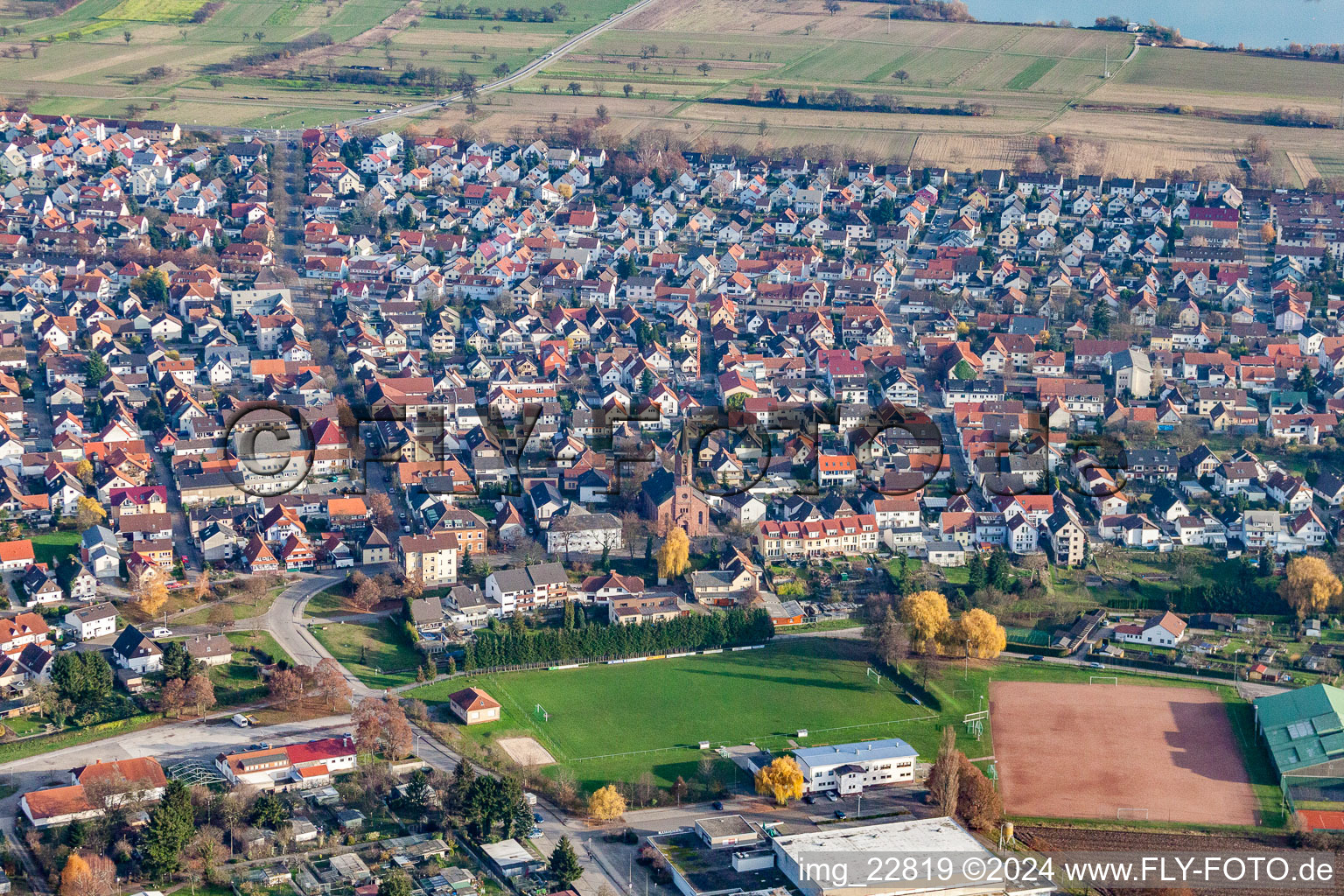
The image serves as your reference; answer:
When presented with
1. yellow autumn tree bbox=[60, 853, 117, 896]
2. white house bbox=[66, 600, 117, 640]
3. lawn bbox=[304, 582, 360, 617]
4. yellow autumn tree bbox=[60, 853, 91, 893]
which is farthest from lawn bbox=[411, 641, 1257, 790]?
yellow autumn tree bbox=[60, 853, 91, 893]

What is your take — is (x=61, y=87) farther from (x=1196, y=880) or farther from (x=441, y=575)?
(x=1196, y=880)

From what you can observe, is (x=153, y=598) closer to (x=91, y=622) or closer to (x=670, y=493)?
(x=91, y=622)

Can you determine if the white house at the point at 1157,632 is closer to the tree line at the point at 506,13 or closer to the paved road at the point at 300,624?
the paved road at the point at 300,624

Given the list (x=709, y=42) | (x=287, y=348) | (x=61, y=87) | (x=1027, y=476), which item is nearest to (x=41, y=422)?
(x=287, y=348)

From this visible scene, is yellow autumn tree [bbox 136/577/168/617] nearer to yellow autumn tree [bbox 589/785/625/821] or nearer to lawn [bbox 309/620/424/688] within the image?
lawn [bbox 309/620/424/688]

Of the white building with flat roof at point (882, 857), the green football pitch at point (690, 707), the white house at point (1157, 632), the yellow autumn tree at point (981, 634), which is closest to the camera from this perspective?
the white building with flat roof at point (882, 857)

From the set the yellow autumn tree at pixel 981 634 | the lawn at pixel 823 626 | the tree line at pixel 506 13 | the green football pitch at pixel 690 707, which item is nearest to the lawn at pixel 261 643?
the green football pitch at pixel 690 707
